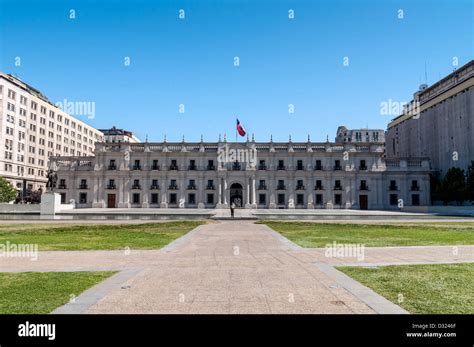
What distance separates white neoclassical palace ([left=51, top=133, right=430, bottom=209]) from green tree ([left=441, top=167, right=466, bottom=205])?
8.61 metres

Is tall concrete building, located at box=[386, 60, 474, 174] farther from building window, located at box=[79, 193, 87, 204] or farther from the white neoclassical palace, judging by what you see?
building window, located at box=[79, 193, 87, 204]

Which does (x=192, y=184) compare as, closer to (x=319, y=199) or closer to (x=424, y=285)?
(x=319, y=199)

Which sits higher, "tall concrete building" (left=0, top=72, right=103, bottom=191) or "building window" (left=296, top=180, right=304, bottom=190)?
"tall concrete building" (left=0, top=72, right=103, bottom=191)

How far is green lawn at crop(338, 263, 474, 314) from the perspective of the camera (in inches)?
228

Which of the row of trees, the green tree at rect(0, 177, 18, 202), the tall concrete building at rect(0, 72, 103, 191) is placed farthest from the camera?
the tall concrete building at rect(0, 72, 103, 191)

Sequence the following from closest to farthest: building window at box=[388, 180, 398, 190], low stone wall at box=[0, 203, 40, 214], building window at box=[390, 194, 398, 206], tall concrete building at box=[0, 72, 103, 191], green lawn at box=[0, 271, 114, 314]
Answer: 1. green lawn at box=[0, 271, 114, 314]
2. low stone wall at box=[0, 203, 40, 214]
3. tall concrete building at box=[0, 72, 103, 191]
4. building window at box=[388, 180, 398, 190]
5. building window at box=[390, 194, 398, 206]

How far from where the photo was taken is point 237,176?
61188 millimetres

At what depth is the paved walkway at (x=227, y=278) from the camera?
231 inches

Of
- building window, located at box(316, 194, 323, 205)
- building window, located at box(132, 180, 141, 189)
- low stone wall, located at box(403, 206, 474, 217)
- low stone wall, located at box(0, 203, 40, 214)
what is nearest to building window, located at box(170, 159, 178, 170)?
building window, located at box(132, 180, 141, 189)

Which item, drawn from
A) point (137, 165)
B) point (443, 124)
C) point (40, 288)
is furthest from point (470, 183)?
point (40, 288)

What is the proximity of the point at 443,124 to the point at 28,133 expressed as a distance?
70806mm

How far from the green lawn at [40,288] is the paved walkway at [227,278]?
305 mm
